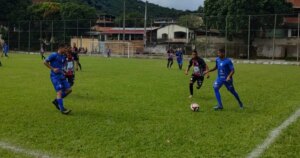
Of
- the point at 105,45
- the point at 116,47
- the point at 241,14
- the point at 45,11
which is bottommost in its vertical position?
the point at 116,47

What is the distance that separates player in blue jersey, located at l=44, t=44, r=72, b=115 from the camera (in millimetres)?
10648

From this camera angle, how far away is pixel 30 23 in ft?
225

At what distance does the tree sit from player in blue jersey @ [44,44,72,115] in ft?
148

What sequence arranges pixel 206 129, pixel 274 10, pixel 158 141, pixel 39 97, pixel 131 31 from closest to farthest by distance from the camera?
pixel 158 141 → pixel 206 129 → pixel 39 97 → pixel 274 10 → pixel 131 31

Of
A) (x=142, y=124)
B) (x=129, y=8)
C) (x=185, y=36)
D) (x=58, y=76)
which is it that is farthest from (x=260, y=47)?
(x=129, y=8)

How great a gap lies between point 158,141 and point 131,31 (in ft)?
217

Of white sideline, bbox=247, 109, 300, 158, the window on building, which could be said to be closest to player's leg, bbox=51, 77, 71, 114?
white sideline, bbox=247, 109, 300, 158

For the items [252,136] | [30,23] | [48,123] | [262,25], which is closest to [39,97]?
[48,123]

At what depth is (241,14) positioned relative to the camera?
2271 inches

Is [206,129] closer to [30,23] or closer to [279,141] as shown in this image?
[279,141]

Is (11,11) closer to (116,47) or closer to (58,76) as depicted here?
(116,47)

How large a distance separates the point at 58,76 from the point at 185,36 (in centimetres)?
5568

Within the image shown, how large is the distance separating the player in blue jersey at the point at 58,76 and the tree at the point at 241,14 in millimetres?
44973

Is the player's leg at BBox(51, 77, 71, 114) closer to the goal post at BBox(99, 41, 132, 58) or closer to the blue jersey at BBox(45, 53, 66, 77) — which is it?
the blue jersey at BBox(45, 53, 66, 77)
